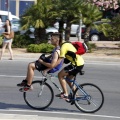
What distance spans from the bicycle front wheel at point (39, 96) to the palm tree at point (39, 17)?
13.0 m

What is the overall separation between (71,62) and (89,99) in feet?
2.71

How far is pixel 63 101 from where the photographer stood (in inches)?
399

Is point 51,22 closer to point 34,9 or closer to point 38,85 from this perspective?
point 34,9

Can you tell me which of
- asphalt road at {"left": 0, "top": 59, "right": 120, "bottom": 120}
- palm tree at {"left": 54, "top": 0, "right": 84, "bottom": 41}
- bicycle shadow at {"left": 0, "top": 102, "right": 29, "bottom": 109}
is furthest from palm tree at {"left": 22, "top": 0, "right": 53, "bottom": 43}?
bicycle shadow at {"left": 0, "top": 102, "right": 29, "bottom": 109}

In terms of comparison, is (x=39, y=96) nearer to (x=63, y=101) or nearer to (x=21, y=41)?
(x=63, y=101)

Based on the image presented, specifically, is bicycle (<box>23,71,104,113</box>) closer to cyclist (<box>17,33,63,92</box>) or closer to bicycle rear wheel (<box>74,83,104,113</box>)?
bicycle rear wheel (<box>74,83,104,113</box>)

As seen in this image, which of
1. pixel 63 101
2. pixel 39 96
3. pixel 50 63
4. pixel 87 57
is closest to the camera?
pixel 50 63

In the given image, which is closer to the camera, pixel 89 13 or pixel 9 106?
pixel 9 106

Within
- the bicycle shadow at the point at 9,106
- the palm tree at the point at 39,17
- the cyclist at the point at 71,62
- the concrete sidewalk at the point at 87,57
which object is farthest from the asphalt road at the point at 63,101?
the palm tree at the point at 39,17

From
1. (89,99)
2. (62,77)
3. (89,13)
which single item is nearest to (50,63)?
(62,77)

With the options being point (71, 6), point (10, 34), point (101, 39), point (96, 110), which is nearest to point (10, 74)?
point (10, 34)

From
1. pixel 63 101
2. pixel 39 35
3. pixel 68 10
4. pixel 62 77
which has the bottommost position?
pixel 63 101

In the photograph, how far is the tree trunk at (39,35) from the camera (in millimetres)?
22828

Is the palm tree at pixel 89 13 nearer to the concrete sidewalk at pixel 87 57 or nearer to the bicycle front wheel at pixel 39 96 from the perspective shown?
the concrete sidewalk at pixel 87 57
